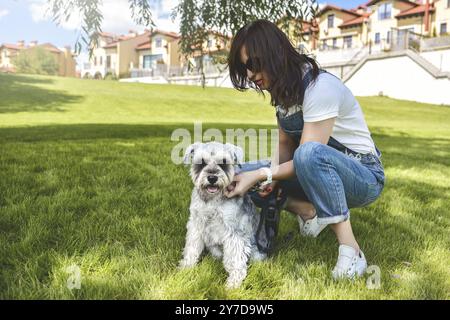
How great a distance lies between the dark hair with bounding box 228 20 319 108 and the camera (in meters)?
3.14

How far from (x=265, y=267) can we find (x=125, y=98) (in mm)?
26721

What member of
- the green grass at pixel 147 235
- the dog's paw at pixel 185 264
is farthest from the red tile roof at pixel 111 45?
the dog's paw at pixel 185 264

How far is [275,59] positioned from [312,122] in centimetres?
55

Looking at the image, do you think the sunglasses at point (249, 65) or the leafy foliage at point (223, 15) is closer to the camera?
the sunglasses at point (249, 65)

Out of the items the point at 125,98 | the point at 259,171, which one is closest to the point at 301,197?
the point at 259,171

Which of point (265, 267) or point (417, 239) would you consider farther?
point (417, 239)

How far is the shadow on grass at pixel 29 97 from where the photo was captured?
77.2 ft

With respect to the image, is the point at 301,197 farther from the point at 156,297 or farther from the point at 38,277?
A: the point at 38,277

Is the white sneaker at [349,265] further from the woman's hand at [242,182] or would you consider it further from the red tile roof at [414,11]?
the red tile roof at [414,11]

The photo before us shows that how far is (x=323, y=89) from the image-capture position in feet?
10.6

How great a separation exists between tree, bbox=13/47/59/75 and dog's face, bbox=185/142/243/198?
74493mm

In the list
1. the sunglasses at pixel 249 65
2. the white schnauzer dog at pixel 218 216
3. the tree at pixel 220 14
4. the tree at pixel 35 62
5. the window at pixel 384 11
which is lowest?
the white schnauzer dog at pixel 218 216

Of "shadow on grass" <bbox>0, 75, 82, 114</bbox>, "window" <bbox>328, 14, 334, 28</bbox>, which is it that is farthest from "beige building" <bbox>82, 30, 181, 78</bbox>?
"shadow on grass" <bbox>0, 75, 82, 114</bbox>

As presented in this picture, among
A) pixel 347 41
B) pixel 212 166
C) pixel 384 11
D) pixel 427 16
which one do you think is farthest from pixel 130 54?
pixel 212 166
